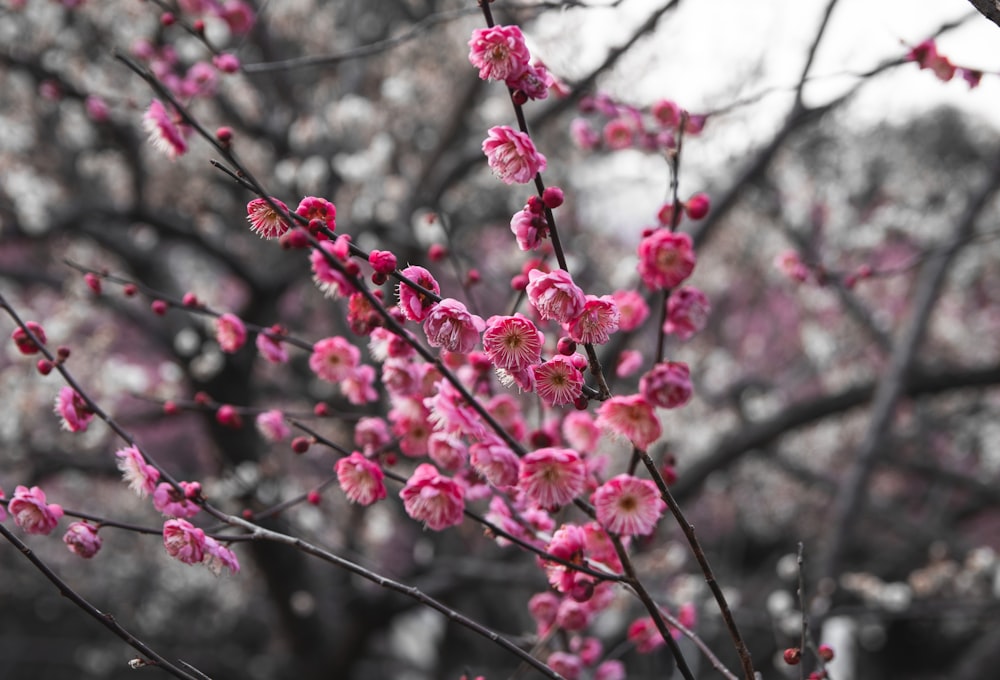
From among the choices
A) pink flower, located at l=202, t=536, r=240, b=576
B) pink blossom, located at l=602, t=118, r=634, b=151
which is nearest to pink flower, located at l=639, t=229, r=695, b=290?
pink flower, located at l=202, t=536, r=240, b=576

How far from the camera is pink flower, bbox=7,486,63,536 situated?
1.11 metres

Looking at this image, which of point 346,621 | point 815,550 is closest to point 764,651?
point 815,550

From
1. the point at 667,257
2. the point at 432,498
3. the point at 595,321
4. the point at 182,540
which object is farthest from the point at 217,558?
the point at 667,257

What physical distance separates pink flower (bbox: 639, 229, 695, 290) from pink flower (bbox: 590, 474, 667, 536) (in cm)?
29

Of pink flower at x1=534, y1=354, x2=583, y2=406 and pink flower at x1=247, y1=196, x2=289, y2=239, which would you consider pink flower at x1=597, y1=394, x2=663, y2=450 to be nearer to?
pink flower at x1=534, y1=354, x2=583, y2=406

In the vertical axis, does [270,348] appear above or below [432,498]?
above

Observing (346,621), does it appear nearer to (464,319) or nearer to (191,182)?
(191,182)

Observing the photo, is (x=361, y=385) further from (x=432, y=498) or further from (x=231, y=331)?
(x=432, y=498)

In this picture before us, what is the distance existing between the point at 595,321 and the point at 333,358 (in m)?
0.64

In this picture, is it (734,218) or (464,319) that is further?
(734,218)

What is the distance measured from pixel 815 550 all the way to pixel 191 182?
540 cm

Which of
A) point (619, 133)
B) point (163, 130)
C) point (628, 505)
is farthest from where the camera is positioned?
point (619, 133)

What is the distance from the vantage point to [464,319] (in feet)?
3.27

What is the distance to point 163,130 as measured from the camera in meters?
1.51
